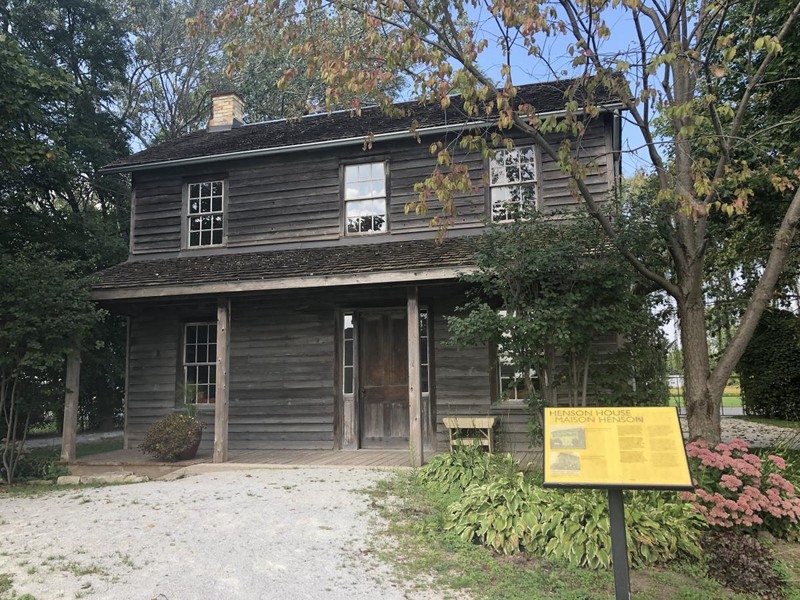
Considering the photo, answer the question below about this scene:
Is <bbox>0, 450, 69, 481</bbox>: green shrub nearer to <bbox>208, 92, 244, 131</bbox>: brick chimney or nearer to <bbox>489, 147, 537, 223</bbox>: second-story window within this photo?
<bbox>489, 147, 537, 223</bbox>: second-story window

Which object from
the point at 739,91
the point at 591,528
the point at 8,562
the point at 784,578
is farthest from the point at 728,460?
the point at 739,91

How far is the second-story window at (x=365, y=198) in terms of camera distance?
11180mm

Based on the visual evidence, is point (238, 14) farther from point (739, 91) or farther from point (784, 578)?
point (739, 91)

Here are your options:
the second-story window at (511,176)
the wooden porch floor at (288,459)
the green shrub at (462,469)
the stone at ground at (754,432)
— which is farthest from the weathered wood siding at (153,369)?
the stone at ground at (754,432)

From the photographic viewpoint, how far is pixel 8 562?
16.1 ft

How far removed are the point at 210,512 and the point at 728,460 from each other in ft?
17.2

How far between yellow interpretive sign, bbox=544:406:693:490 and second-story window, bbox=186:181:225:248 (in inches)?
377

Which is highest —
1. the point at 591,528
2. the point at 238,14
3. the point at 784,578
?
the point at 238,14

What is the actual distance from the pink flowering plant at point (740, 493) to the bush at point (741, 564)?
0.75 ft

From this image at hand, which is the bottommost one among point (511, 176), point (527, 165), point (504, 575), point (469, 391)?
point (504, 575)

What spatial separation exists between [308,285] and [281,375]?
2862 mm

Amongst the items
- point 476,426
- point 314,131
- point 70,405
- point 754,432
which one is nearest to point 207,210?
point 314,131

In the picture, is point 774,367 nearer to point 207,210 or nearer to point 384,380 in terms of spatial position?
point 384,380

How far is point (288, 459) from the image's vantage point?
9.69 metres
